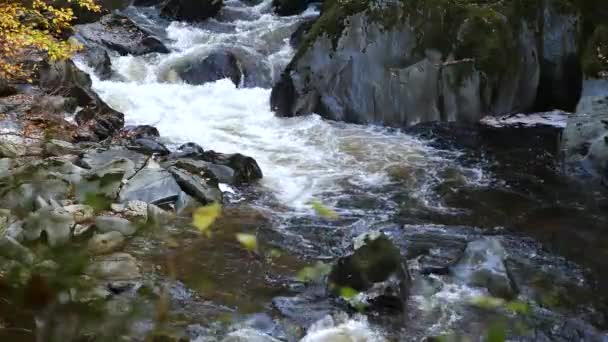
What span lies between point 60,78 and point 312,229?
673cm

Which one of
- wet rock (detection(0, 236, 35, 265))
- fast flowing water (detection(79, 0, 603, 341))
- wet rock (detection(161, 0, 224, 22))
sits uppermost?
wet rock (detection(0, 236, 35, 265))

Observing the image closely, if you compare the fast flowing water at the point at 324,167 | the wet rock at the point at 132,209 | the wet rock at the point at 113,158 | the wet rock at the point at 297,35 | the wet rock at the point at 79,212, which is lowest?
the fast flowing water at the point at 324,167

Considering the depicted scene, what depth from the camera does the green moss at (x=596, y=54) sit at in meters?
11.5

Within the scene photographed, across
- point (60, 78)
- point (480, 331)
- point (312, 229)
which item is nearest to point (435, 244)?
point (312, 229)

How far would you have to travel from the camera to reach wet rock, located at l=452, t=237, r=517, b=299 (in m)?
6.54

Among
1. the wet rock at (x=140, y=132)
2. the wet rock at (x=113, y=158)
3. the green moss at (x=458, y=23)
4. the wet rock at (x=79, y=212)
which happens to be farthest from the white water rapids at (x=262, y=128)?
the wet rock at (x=79, y=212)

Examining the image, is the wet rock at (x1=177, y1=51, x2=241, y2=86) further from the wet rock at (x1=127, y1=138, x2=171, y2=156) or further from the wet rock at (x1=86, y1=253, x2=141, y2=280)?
the wet rock at (x1=86, y1=253, x2=141, y2=280)

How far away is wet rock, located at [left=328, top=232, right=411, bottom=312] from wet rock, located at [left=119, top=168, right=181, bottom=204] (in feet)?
9.82

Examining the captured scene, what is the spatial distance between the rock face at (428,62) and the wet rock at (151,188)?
14.6ft

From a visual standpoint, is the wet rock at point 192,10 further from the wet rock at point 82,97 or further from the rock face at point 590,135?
the rock face at point 590,135

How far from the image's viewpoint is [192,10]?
18750mm

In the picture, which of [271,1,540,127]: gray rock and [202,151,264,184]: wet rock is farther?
[271,1,540,127]: gray rock

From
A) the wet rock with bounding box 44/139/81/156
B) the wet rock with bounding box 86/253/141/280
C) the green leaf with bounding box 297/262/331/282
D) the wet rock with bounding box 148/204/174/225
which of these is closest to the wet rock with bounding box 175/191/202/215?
the wet rock with bounding box 148/204/174/225

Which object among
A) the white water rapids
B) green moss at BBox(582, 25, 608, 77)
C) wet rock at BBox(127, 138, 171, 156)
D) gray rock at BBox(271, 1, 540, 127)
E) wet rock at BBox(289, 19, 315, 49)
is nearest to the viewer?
the white water rapids
